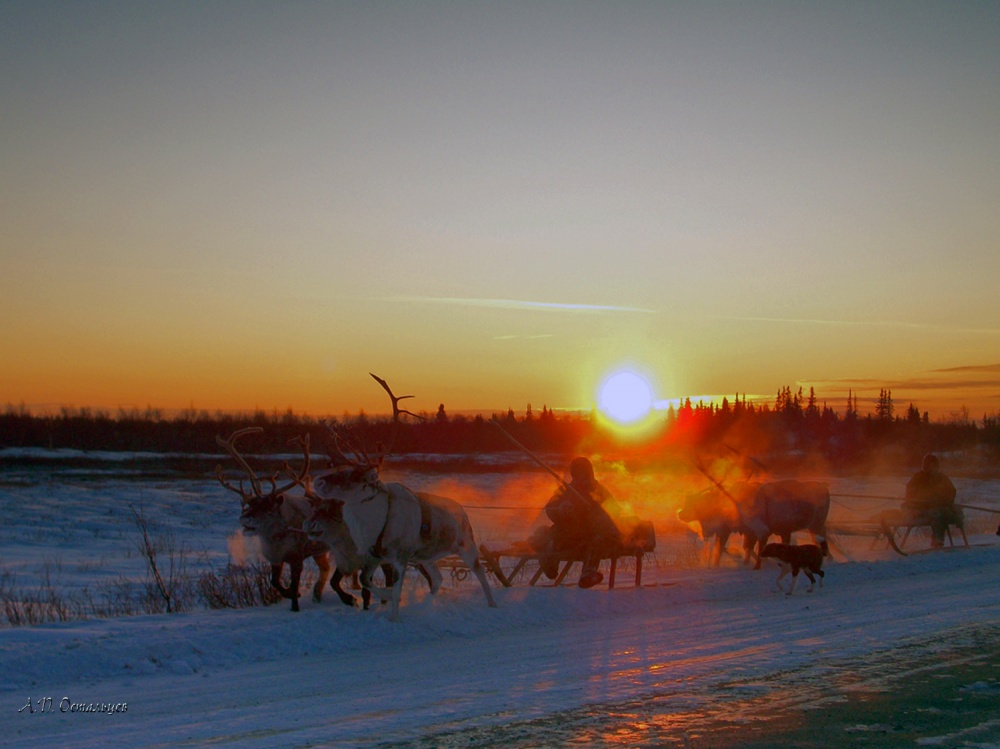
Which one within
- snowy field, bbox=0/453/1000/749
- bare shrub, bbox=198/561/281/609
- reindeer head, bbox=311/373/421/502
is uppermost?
reindeer head, bbox=311/373/421/502

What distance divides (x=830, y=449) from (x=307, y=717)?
88.3 meters

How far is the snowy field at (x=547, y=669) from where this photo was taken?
7.36 metres

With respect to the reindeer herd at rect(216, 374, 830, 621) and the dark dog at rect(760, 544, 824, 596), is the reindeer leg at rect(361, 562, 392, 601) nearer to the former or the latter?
the reindeer herd at rect(216, 374, 830, 621)

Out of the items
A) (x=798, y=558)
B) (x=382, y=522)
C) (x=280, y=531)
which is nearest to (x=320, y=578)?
(x=280, y=531)

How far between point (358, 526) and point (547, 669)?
398 cm

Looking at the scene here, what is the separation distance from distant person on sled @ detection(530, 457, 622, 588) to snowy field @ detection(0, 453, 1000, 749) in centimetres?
87

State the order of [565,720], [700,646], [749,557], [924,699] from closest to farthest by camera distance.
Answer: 1. [565,720]
2. [924,699]
3. [700,646]
4. [749,557]

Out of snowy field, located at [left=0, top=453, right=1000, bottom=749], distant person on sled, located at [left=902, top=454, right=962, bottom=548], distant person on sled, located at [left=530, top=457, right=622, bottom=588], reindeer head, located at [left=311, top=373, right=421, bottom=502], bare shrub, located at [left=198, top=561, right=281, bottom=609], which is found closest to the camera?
snowy field, located at [left=0, top=453, right=1000, bottom=749]

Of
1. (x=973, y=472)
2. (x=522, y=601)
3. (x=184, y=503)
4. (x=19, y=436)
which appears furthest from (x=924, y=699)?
(x=19, y=436)

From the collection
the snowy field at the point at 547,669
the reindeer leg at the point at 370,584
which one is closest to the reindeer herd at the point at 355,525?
the reindeer leg at the point at 370,584

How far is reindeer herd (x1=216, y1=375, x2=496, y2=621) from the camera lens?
13.0 m

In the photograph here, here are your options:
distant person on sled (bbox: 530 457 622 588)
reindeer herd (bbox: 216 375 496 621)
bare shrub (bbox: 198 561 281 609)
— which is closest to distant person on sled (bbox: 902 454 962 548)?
distant person on sled (bbox: 530 457 622 588)

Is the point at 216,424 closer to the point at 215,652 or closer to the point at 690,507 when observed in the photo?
the point at 690,507

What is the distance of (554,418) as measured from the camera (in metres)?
110
